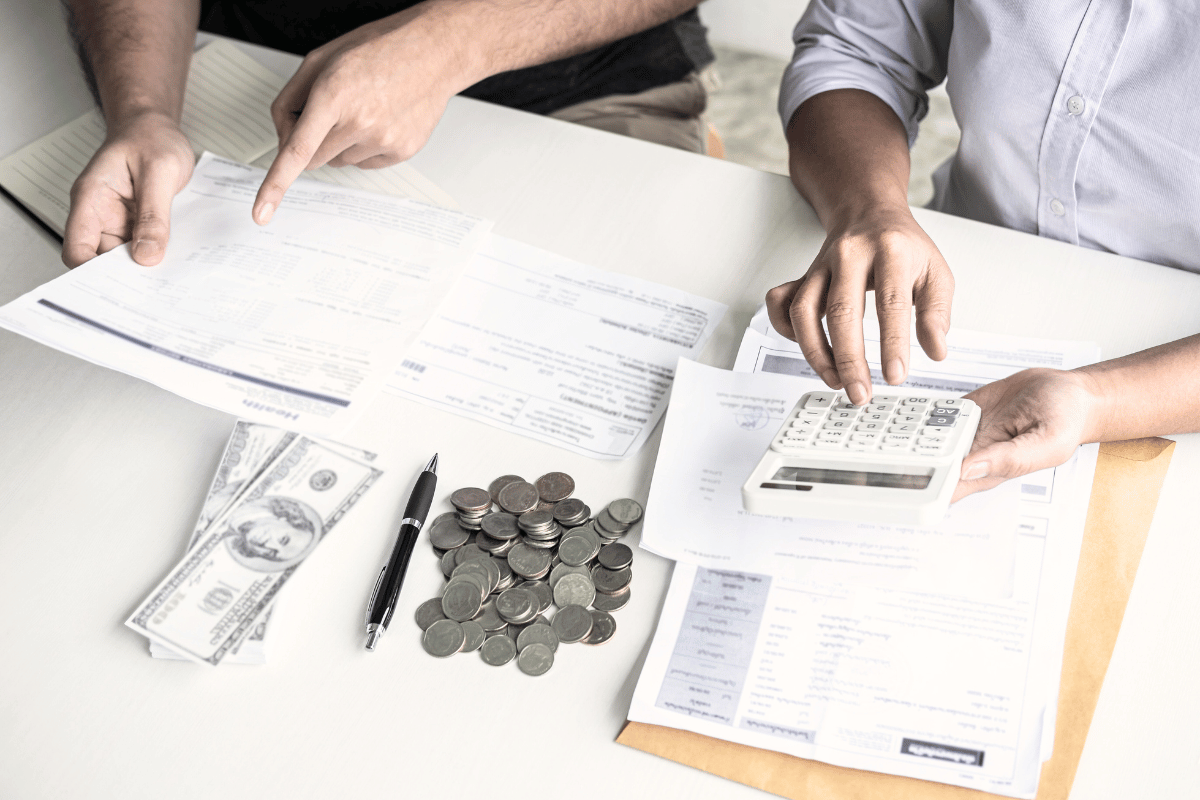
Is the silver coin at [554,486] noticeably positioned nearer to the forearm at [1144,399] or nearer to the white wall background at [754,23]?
the forearm at [1144,399]

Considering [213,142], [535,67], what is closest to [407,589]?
[213,142]

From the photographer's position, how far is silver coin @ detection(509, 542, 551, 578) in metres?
0.57

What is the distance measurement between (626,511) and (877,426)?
181 millimetres

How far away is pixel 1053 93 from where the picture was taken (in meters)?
0.71

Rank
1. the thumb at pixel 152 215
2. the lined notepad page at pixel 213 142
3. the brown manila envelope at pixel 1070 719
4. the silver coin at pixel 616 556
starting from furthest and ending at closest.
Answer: the lined notepad page at pixel 213 142 < the thumb at pixel 152 215 < the silver coin at pixel 616 556 < the brown manila envelope at pixel 1070 719

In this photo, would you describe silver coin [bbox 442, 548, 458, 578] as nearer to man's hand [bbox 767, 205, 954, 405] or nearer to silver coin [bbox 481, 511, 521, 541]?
silver coin [bbox 481, 511, 521, 541]

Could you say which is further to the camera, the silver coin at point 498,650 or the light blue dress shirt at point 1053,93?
the light blue dress shirt at point 1053,93

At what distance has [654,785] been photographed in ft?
1.58

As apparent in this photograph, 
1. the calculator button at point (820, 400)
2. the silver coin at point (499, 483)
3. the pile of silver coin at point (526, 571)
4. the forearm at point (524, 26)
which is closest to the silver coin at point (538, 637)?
the pile of silver coin at point (526, 571)

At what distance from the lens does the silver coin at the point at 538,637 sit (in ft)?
1.77

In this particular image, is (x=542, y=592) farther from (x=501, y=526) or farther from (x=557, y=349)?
(x=557, y=349)

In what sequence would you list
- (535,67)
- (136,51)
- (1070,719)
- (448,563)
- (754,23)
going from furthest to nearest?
(754,23), (535,67), (136,51), (448,563), (1070,719)

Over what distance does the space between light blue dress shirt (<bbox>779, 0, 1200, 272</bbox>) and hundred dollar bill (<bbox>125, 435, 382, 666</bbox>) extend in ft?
1.94

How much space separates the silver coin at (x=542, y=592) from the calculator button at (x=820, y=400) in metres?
0.22
